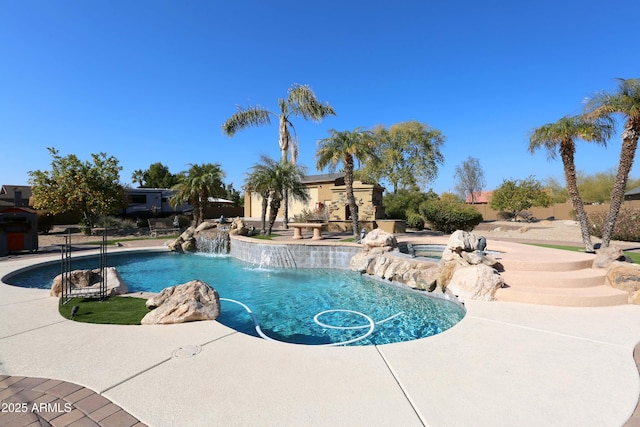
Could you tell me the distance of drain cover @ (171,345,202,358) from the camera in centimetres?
407

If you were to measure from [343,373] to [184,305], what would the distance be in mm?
3363

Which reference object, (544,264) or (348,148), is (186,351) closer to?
(544,264)

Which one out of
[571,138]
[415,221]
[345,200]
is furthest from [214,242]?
[571,138]

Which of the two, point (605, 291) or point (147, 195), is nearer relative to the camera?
point (605, 291)

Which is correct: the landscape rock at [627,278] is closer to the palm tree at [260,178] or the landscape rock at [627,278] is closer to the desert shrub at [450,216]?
the desert shrub at [450,216]

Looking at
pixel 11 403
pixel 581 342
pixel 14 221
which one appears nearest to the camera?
pixel 11 403

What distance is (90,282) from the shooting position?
795 centimetres

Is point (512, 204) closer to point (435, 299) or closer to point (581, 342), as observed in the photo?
point (435, 299)

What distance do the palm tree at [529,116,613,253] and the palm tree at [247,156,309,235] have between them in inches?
487

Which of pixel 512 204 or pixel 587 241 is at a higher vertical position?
pixel 512 204

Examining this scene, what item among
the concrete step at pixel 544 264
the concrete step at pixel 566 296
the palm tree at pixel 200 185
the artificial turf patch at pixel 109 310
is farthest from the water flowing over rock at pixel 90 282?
the palm tree at pixel 200 185

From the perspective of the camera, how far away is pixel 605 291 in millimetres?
7023

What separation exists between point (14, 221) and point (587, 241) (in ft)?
83.8

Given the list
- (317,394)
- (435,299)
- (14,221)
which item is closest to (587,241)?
(435,299)
